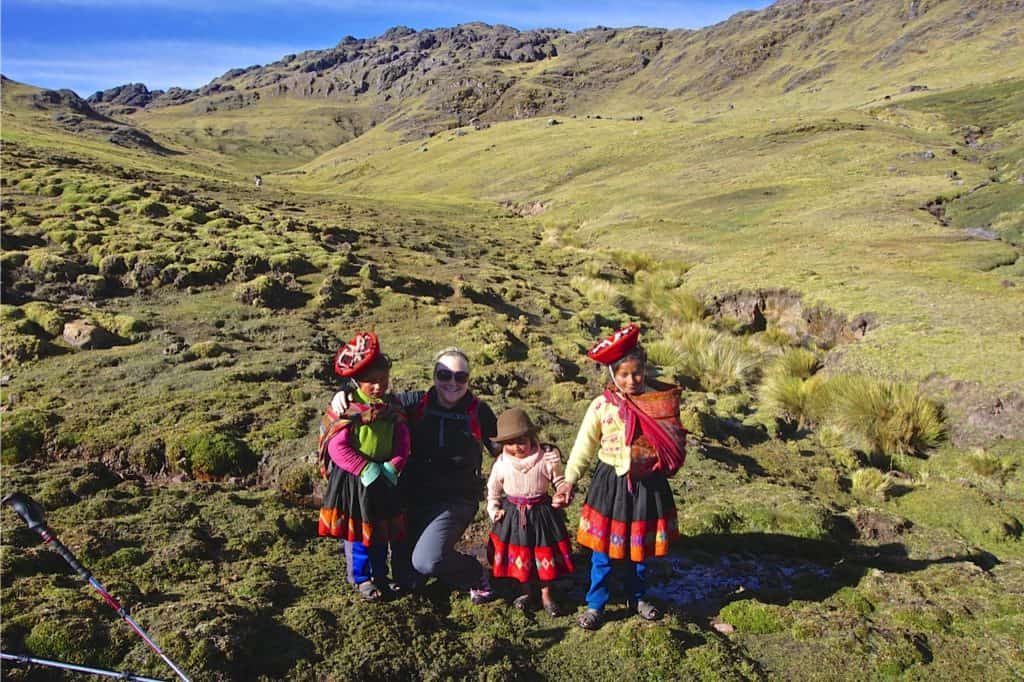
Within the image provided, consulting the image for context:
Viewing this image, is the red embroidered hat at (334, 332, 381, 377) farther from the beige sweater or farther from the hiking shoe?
the hiking shoe

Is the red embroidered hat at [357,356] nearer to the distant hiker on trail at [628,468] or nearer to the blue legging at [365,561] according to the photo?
the blue legging at [365,561]

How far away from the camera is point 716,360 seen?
44.3ft

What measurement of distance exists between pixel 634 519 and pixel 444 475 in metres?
A: 1.64

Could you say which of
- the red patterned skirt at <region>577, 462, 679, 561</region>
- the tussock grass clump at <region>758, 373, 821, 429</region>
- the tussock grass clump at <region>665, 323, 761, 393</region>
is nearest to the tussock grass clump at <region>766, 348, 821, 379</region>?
the tussock grass clump at <region>665, 323, 761, 393</region>

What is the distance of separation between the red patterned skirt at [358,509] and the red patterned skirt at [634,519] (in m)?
Answer: 1.67

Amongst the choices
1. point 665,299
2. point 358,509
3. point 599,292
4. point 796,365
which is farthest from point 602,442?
point 599,292

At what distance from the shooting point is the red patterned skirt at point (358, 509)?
4895mm

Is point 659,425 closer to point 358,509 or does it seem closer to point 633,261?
point 358,509

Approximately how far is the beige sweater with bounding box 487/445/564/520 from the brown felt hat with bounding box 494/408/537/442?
0.23 m

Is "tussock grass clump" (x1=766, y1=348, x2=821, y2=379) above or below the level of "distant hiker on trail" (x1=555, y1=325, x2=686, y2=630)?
below

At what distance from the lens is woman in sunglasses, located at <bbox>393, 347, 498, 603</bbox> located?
5.13m

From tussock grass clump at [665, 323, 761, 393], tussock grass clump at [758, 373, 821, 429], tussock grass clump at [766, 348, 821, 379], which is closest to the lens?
tussock grass clump at [758, 373, 821, 429]

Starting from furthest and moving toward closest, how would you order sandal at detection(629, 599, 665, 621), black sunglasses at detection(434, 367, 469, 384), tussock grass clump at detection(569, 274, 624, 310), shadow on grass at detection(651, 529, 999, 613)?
tussock grass clump at detection(569, 274, 624, 310) < shadow on grass at detection(651, 529, 999, 613) < black sunglasses at detection(434, 367, 469, 384) < sandal at detection(629, 599, 665, 621)

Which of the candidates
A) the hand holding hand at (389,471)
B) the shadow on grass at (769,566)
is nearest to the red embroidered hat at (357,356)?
the hand holding hand at (389,471)
